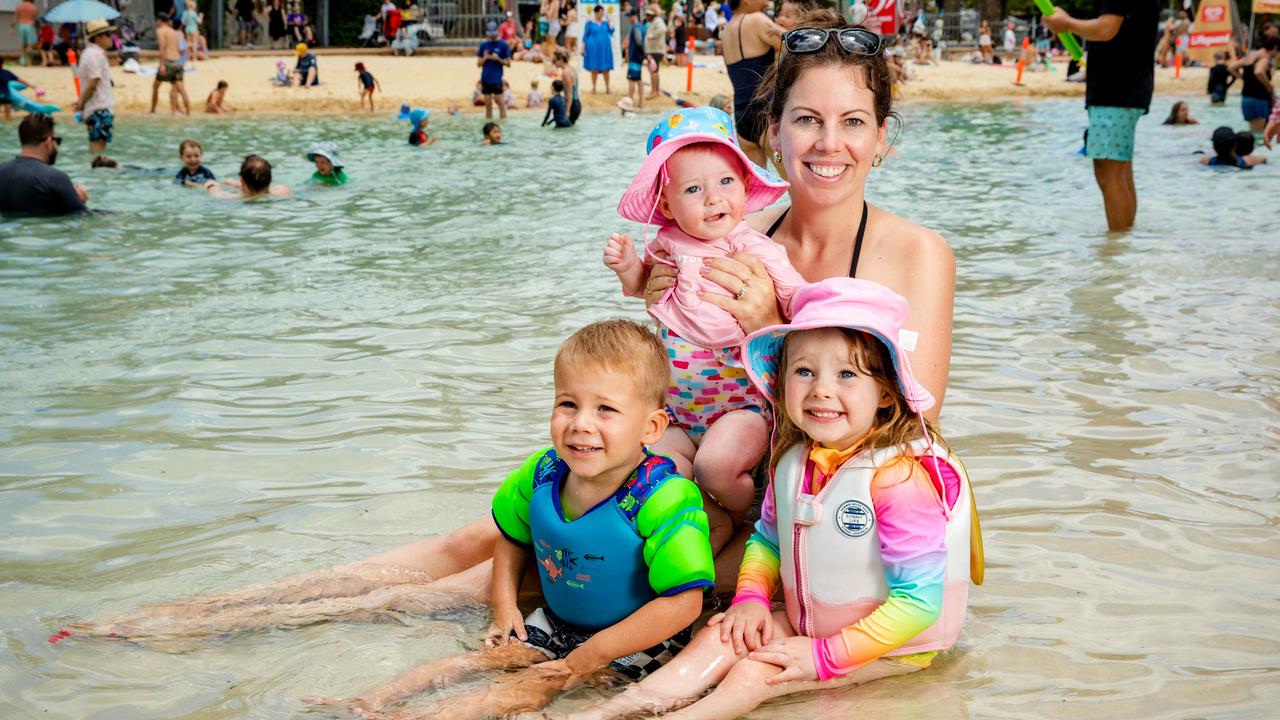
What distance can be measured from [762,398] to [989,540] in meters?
1.22

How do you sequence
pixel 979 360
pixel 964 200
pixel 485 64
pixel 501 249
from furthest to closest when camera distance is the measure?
pixel 485 64 < pixel 964 200 < pixel 501 249 < pixel 979 360

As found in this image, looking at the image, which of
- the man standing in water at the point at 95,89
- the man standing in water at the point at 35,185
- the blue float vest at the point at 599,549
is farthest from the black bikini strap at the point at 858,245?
the man standing in water at the point at 95,89

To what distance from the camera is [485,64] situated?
82.5ft

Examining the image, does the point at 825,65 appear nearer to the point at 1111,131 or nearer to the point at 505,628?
the point at 505,628

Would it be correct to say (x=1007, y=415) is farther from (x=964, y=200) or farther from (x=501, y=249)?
(x=964, y=200)

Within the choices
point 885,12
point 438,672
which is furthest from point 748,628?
point 885,12

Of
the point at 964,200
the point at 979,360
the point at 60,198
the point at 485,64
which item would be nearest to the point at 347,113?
the point at 485,64

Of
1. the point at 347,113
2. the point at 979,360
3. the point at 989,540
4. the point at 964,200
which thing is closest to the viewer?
the point at 989,540

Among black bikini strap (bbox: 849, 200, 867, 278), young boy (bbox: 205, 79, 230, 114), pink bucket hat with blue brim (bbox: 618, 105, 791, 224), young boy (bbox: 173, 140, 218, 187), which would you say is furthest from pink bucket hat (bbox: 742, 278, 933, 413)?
young boy (bbox: 205, 79, 230, 114)

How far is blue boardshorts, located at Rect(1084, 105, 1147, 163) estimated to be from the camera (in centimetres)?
860

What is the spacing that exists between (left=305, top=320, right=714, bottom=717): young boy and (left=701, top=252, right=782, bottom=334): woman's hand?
0.33 metres

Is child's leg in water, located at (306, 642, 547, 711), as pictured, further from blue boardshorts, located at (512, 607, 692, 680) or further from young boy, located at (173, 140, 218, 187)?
young boy, located at (173, 140, 218, 187)

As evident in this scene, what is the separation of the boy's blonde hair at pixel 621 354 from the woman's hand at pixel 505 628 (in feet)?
2.42

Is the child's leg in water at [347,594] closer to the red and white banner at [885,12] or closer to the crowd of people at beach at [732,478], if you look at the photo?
the crowd of people at beach at [732,478]
